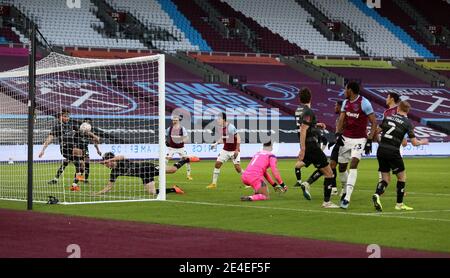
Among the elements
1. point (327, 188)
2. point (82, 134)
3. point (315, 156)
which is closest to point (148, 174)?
point (82, 134)

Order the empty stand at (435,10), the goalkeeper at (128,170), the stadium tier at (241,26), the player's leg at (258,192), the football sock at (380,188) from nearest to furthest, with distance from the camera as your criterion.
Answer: the football sock at (380,188), the player's leg at (258,192), the goalkeeper at (128,170), the stadium tier at (241,26), the empty stand at (435,10)

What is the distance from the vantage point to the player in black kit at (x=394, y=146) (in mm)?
17656

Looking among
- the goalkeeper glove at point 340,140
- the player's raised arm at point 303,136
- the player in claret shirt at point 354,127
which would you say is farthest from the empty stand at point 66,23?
the player in claret shirt at point 354,127

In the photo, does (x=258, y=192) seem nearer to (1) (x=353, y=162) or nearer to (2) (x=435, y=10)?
(1) (x=353, y=162)

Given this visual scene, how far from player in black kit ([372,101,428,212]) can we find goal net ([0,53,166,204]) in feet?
17.6

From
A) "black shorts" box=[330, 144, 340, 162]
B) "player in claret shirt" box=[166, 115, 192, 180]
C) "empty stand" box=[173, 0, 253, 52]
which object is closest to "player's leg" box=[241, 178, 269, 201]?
"black shorts" box=[330, 144, 340, 162]

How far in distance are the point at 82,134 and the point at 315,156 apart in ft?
29.4

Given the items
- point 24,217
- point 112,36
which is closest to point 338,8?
point 112,36

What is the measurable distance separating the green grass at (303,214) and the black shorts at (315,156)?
93 cm

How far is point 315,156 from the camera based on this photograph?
760 inches

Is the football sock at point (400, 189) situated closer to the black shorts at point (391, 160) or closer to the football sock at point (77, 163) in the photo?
the black shorts at point (391, 160)

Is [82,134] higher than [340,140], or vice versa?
[340,140]

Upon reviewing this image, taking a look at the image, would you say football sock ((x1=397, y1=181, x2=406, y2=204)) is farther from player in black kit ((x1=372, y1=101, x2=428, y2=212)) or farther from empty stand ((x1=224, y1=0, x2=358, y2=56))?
empty stand ((x1=224, y1=0, x2=358, y2=56))
